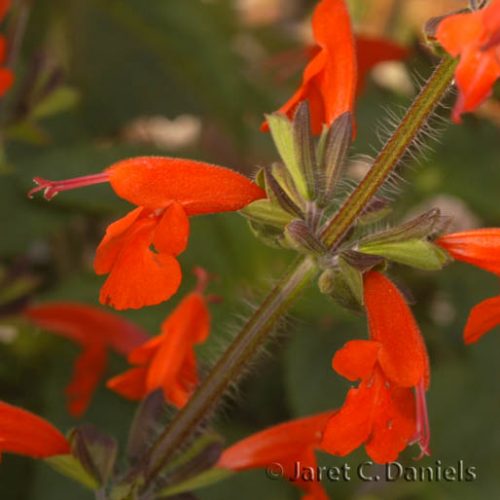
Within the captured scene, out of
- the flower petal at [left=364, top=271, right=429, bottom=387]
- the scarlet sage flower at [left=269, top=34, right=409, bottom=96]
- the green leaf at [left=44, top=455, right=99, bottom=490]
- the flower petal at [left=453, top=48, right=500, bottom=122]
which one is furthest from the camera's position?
the scarlet sage flower at [left=269, top=34, right=409, bottom=96]

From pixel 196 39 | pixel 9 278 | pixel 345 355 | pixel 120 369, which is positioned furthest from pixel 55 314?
pixel 345 355

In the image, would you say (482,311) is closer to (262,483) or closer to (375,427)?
(375,427)

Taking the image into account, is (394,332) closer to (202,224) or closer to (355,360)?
(355,360)

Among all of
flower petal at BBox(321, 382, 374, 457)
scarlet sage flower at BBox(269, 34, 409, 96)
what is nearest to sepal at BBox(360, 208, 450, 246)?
flower petal at BBox(321, 382, 374, 457)

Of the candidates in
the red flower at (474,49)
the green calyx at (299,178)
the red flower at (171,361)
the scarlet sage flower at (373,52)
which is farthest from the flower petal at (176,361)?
the scarlet sage flower at (373,52)

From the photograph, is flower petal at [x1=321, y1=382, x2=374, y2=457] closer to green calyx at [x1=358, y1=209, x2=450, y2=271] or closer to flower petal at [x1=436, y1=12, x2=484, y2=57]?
green calyx at [x1=358, y1=209, x2=450, y2=271]

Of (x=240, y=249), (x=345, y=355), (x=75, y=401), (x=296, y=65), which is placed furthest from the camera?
(x=296, y=65)

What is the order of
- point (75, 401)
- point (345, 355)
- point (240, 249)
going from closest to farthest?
1. point (345, 355)
2. point (75, 401)
3. point (240, 249)
